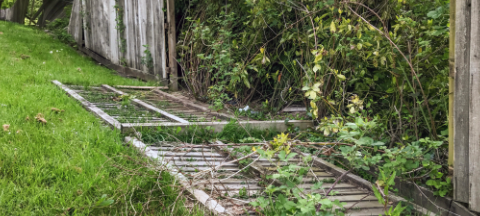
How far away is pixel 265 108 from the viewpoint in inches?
208

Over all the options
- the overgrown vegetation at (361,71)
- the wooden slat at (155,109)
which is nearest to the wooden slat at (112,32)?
the wooden slat at (155,109)

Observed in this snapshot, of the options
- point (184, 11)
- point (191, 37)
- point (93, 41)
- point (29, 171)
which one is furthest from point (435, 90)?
point (93, 41)

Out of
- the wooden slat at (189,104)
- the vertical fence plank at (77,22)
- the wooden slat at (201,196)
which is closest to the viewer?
the wooden slat at (201,196)

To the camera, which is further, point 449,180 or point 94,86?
point 94,86

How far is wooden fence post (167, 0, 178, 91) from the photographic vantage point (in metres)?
7.10

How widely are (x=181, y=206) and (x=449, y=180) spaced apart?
1.56 m

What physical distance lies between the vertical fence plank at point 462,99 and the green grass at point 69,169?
1476 mm

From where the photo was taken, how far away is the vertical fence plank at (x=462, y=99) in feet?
7.13

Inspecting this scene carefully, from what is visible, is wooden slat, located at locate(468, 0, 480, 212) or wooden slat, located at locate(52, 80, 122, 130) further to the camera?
wooden slat, located at locate(52, 80, 122, 130)

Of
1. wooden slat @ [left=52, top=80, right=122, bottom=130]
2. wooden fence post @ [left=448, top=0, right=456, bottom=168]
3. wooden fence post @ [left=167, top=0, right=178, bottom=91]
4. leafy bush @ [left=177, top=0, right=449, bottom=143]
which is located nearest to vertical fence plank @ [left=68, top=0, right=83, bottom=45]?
wooden fence post @ [left=167, top=0, right=178, bottom=91]

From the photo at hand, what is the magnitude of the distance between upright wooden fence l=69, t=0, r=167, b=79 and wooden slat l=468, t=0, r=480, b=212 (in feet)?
19.3

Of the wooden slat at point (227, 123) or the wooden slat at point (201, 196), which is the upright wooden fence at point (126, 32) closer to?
the wooden slat at point (227, 123)

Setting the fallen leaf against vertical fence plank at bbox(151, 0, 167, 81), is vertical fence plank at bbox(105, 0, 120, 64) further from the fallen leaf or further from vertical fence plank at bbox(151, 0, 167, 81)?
the fallen leaf

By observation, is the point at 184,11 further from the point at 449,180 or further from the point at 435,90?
the point at 449,180
